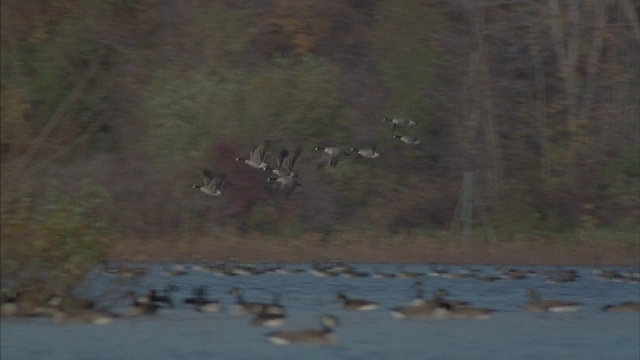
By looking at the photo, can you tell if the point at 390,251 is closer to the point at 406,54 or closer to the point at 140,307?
the point at 406,54

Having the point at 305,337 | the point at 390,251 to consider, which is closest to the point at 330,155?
the point at 390,251

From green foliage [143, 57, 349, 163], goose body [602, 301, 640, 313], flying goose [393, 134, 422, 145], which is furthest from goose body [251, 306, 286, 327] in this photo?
green foliage [143, 57, 349, 163]

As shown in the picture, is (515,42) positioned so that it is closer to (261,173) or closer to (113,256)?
Answer: (261,173)

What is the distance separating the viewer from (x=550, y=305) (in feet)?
64.8

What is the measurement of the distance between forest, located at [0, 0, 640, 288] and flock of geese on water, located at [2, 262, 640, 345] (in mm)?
4025

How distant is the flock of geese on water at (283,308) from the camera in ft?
54.5

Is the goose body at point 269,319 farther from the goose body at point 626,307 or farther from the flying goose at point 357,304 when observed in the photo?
the goose body at point 626,307

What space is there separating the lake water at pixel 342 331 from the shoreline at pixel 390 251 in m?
4.08

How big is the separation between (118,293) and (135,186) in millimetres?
11397

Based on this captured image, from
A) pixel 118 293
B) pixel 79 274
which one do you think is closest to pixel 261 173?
pixel 118 293

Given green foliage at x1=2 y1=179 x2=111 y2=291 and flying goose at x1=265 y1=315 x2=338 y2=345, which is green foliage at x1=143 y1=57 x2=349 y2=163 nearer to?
flying goose at x1=265 y1=315 x2=338 y2=345

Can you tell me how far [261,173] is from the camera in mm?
29578

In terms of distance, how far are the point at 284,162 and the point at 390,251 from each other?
3.64 meters

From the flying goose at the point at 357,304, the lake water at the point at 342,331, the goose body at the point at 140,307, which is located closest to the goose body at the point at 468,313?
the lake water at the point at 342,331
